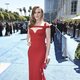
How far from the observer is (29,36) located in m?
5.38

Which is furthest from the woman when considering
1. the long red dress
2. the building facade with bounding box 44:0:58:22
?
the building facade with bounding box 44:0:58:22

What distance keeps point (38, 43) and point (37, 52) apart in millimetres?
178

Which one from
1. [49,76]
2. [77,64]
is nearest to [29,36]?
[49,76]

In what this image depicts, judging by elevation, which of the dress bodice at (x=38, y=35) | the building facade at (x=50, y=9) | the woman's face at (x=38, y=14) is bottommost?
the building facade at (x=50, y=9)

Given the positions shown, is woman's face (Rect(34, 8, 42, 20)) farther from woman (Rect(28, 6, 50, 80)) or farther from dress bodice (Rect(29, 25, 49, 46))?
dress bodice (Rect(29, 25, 49, 46))

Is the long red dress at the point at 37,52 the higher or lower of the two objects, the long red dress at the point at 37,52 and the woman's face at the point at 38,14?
the lower

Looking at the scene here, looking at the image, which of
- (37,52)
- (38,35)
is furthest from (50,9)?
(38,35)

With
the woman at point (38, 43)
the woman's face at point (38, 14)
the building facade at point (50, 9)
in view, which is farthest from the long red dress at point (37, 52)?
the building facade at point (50, 9)

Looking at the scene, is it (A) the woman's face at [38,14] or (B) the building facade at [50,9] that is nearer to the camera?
(A) the woman's face at [38,14]

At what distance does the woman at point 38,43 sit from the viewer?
16.9 feet

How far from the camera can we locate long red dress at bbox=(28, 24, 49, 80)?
17.1 feet

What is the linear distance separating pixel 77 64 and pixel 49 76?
264 centimetres

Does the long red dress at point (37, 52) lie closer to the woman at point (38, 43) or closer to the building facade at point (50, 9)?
the woman at point (38, 43)

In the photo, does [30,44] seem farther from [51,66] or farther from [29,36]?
[51,66]
